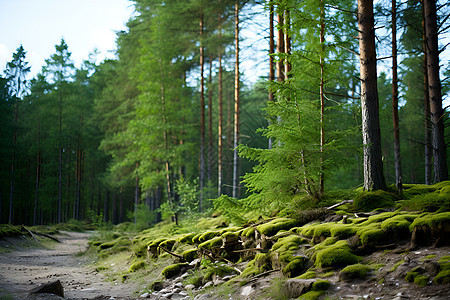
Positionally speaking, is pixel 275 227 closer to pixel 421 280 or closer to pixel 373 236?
pixel 373 236

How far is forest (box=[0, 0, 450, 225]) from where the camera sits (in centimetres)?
774

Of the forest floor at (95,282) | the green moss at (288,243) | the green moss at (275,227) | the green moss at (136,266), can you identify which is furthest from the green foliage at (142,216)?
the green moss at (288,243)

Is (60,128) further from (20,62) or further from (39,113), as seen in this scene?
(20,62)

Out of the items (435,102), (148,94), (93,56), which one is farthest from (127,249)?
(93,56)

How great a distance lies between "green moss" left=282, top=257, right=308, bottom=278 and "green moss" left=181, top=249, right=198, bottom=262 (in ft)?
12.2

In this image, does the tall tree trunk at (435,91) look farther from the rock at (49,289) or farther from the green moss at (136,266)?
the rock at (49,289)

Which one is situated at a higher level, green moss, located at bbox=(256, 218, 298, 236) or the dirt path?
green moss, located at bbox=(256, 218, 298, 236)

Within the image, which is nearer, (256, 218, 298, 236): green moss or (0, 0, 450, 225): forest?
(256, 218, 298, 236): green moss

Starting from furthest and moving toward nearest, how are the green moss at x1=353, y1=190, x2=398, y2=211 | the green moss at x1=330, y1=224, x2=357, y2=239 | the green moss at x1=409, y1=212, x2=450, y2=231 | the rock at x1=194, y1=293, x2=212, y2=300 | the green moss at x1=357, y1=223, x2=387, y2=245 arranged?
the green moss at x1=353, y1=190, x2=398, y2=211, the rock at x1=194, y1=293, x2=212, y2=300, the green moss at x1=330, y1=224, x2=357, y2=239, the green moss at x1=357, y1=223, x2=387, y2=245, the green moss at x1=409, y1=212, x2=450, y2=231

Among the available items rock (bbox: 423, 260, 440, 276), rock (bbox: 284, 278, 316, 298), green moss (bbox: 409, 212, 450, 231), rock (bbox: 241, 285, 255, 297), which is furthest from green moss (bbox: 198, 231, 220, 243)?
rock (bbox: 423, 260, 440, 276)

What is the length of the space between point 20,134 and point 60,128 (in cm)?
345

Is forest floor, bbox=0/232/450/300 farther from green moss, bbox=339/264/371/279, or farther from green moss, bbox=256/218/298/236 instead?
green moss, bbox=256/218/298/236

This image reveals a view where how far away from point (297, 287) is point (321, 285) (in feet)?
1.09

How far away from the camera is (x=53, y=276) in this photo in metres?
8.95
